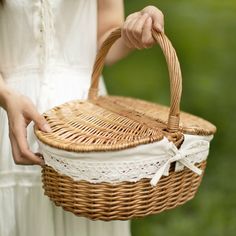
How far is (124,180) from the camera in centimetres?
77

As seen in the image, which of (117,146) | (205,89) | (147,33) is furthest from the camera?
(205,89)

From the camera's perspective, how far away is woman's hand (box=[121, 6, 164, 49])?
2.79 ft

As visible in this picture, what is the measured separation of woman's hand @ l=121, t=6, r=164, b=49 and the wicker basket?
1 centimetres

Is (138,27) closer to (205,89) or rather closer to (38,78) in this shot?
(38,78)

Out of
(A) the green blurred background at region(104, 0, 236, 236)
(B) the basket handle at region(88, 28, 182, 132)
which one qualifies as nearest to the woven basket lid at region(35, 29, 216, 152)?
(B) the basket handle at region(88, 28, 182, 132)

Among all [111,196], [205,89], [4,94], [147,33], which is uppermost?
[147,33]

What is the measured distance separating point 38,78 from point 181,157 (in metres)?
0.34

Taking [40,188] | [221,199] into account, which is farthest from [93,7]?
[221,199]

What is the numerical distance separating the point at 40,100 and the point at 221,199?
3.05 ft

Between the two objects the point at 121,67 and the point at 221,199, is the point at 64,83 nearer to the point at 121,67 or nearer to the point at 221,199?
the point at 121,67

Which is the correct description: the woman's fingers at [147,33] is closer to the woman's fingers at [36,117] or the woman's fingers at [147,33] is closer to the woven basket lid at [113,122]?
the woven basket lid at [113,122]

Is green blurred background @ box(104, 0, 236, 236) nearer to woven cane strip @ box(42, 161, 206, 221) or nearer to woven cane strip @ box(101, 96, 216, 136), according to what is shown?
woven cane strip @ box(101, 96, 216, 136)

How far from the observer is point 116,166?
2.49 ft

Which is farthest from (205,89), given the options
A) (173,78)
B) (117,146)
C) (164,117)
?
(117,146)
